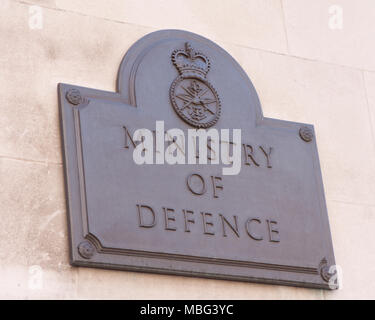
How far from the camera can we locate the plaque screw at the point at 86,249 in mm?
5699

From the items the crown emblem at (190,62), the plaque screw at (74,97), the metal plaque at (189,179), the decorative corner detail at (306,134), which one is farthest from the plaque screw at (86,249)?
the decorative corner detail at (306,134)

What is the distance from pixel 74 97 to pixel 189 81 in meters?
0.92

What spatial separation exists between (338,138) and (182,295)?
198 centimetres

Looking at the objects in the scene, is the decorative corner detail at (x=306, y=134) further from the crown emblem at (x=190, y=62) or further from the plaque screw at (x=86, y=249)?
the plaque screw at (x=86, y=249)

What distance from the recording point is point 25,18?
20.9ft

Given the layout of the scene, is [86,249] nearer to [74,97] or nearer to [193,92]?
[74,97]

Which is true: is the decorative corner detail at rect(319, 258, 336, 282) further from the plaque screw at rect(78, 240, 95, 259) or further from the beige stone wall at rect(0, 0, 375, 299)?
the plaque screw at rect(78, 240, 95, 259)

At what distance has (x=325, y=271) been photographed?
6.41 meters

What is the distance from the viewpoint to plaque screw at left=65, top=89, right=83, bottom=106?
20.2ft

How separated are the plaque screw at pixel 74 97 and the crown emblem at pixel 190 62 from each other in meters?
0.84

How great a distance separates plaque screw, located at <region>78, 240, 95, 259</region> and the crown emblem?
1.57 meters

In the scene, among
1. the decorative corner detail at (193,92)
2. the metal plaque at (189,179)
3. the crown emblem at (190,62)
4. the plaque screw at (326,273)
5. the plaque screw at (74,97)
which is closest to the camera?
the metal plaque at (189,179)

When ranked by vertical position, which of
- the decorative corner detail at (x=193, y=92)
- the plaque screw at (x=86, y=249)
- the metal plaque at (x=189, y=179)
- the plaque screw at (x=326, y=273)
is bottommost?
the plaque screw at (x=326, y=273)

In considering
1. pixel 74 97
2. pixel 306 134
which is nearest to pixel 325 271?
pixel 306 134
